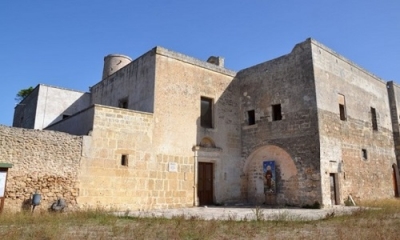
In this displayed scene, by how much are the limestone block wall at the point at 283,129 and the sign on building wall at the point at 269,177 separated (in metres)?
0.17

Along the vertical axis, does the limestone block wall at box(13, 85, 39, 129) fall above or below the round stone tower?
below

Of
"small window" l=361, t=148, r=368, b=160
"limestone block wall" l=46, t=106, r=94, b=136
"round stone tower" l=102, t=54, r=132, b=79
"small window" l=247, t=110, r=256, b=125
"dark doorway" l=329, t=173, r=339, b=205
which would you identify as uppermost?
"round stone tower" l=102, t=54, r=132, b=79

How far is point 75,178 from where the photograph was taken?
984 centimetres

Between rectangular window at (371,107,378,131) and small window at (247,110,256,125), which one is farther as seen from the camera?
rectangular window at (371,107,378,131)

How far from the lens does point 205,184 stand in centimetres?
1341

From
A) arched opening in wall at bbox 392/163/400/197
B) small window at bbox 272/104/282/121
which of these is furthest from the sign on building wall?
arched opening in wall at bbox 392/163/400/197

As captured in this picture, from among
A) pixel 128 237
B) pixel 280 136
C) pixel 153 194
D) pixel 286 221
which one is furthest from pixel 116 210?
pixel 280 136

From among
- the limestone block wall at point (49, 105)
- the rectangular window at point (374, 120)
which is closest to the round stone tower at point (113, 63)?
the limestone block wall at point (49, 105)

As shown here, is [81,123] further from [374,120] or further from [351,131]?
[374,120]

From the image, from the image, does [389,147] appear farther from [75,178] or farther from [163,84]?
[75,178]

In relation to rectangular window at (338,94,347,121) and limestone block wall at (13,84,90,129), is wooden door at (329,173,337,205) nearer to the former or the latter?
rectangular window at (338,94,347,121)

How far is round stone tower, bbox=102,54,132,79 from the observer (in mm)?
18516

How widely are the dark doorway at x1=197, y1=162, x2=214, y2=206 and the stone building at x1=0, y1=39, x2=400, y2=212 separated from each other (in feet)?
0.15

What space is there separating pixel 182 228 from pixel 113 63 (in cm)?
1426
